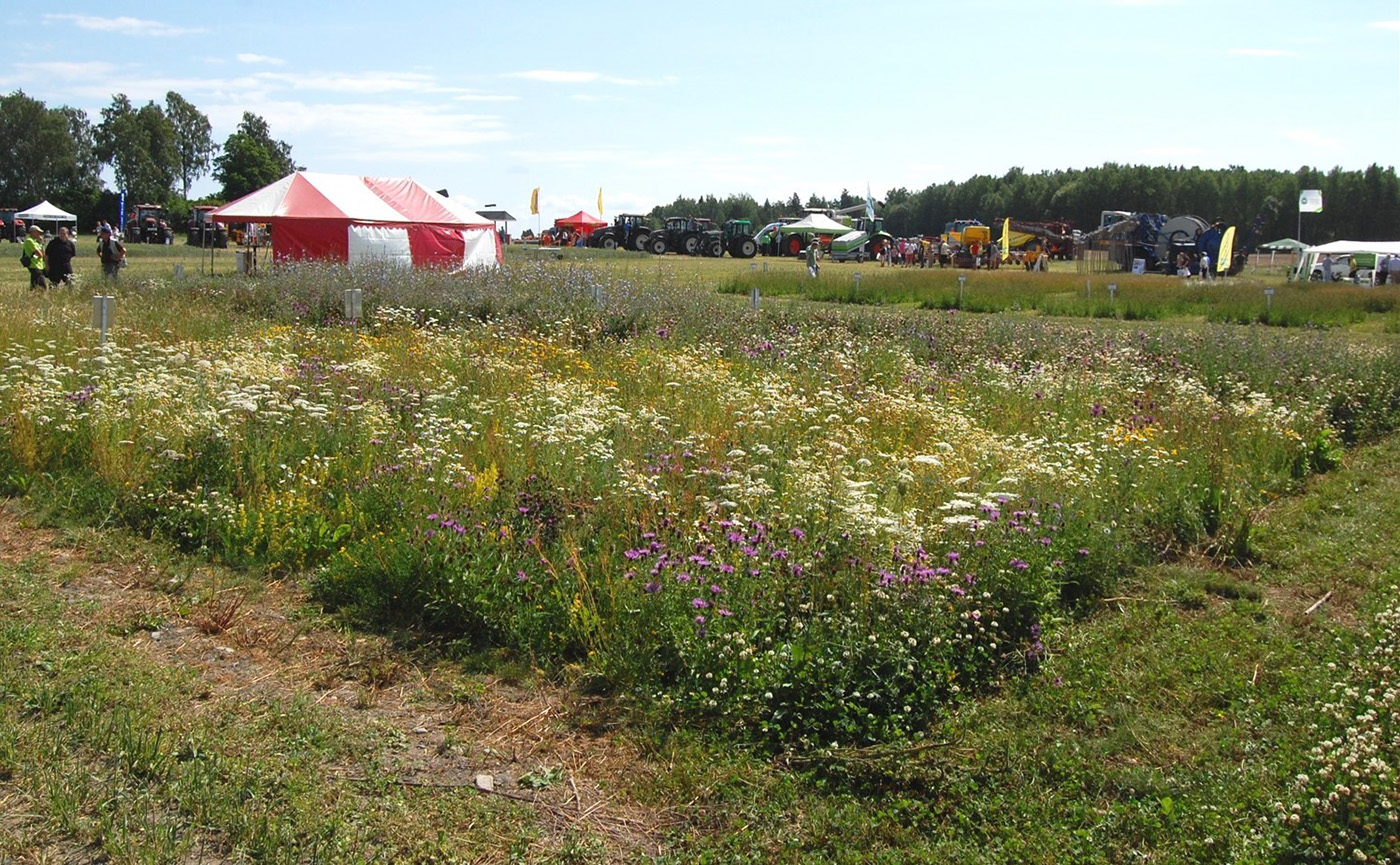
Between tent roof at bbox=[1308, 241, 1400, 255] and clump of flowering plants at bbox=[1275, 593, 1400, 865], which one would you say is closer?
clump of flowering plants at bbox=[1275, 593, 1400, 865]

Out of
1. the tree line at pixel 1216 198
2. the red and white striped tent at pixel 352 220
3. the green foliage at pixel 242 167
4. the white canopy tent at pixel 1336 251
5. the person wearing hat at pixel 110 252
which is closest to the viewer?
the person wearing hat at pixel 110 252

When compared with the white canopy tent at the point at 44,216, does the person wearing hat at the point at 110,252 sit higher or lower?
lower

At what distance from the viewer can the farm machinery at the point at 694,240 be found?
51812mm

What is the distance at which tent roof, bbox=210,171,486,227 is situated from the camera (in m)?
25.5

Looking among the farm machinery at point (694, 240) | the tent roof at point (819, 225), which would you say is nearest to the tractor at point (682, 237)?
the farm machinery at point (694, 240)

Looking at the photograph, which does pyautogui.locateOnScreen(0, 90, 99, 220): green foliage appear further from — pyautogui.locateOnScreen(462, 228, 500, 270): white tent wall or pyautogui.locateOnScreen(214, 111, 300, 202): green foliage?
pyautogui.locateOnScreen(462, 228, 500, 270): white tent wall

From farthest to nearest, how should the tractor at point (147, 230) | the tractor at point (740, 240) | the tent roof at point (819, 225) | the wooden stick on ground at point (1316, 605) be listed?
the tent roof at point (819, 225) < the tractor at point (147, 230) < the tractor at point (740, 240) < the wooden stick on ground at point (1316, 605)

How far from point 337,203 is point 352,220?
63 centimetres

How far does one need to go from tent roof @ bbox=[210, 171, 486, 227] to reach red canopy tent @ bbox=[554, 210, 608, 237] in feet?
116

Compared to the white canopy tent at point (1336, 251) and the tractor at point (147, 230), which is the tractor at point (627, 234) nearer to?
the tractor at point (147, 230)

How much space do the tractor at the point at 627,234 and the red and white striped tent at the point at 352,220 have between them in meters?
24.3

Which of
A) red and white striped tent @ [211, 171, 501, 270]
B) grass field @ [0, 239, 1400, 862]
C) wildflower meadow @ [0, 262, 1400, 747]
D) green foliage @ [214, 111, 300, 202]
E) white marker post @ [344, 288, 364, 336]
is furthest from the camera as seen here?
green foliage @ [214, 111, 300, 202]

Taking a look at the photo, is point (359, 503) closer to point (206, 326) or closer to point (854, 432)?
point (854, 432)

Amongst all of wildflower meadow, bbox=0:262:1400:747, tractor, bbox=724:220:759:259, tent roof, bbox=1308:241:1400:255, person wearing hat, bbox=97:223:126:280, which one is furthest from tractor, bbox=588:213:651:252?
wildflower meadow, bbox=0:262:1400:747
